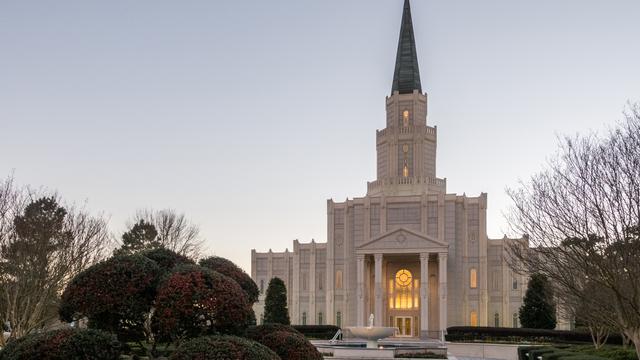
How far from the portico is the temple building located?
9cm

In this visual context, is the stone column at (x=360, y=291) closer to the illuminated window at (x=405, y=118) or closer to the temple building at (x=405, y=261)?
the temple building at (x=405, y=261)

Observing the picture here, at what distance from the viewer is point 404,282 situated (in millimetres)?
62094

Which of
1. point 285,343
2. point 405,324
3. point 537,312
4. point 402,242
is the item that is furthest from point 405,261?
point 285,343

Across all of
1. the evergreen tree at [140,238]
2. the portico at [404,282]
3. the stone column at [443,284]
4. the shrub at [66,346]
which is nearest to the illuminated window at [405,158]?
the portico at [404,282]

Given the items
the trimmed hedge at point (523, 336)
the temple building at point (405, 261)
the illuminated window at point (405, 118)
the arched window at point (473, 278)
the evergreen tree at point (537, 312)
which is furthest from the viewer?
the illuminated window at point (405, 118)

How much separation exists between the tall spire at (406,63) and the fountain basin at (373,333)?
35184 mm

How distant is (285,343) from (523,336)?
3406 centimetres

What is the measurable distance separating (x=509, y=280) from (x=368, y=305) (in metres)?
12.5

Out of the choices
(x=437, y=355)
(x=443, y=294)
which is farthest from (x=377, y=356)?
(x=443, y=294)

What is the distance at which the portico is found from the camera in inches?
2272

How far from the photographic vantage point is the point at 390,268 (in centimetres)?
6247

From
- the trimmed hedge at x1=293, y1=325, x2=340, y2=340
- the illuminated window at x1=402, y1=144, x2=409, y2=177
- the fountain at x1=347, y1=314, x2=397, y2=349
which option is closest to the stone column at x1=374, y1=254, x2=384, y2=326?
the trimmed hedge at x1=293, y1=325, x2=340, y2=340

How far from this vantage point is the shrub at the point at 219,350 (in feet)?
40.2

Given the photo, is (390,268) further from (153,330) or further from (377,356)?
(153,330)
